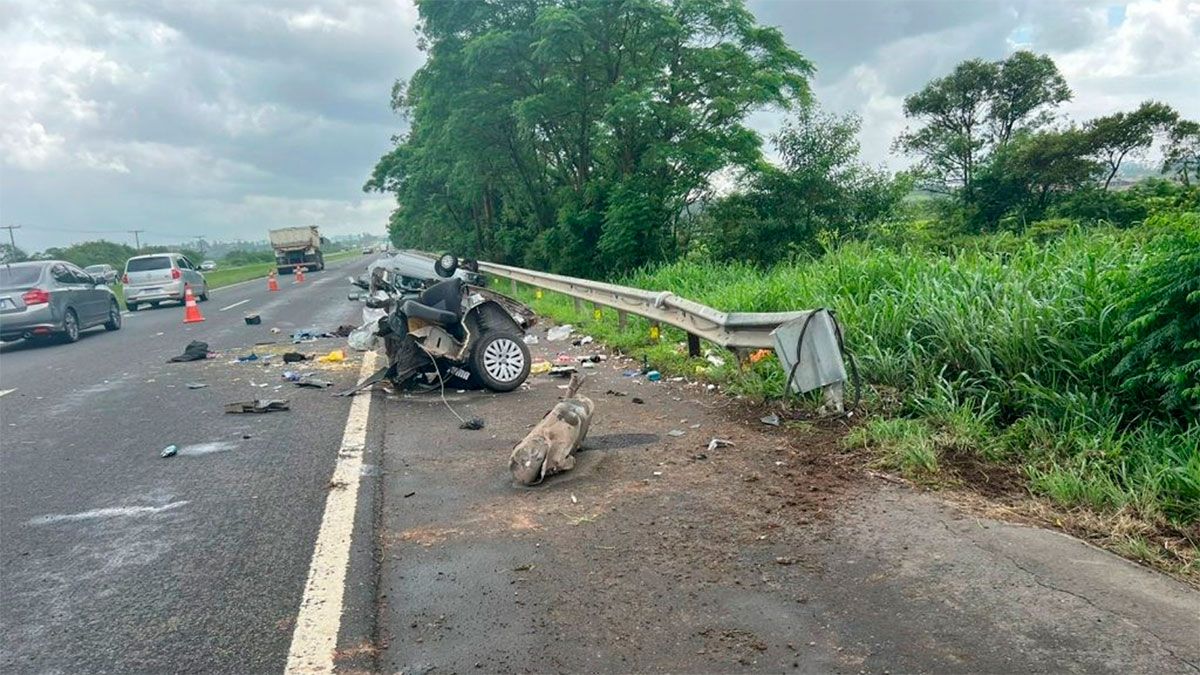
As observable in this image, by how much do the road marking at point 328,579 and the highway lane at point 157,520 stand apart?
63 mm

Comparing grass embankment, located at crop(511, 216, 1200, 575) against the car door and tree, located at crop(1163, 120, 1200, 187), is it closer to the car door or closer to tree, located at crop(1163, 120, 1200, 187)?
the car door

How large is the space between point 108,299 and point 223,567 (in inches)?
668

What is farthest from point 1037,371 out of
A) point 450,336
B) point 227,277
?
point 227,277

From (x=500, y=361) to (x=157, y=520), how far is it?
396 centimetres

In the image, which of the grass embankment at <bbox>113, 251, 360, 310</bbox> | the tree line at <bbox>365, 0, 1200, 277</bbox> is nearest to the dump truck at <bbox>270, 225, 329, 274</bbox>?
the grass embankment at <bbox>113, 251, 360, 310</bbox>

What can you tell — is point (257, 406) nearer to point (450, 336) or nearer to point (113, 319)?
point (450, 336)

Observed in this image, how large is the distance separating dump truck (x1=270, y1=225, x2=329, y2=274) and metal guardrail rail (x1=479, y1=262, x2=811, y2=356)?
45948 millimetres

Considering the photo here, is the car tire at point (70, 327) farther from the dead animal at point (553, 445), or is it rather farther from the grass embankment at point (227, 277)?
the dead animal at point (553, 445)

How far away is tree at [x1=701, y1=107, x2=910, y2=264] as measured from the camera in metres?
22.1

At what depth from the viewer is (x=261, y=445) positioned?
6613mm

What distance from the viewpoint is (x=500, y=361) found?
329 inches

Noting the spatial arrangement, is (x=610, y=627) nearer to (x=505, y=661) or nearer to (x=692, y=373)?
(x=505, y=661)

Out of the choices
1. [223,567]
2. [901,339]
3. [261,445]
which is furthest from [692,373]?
[223,567]

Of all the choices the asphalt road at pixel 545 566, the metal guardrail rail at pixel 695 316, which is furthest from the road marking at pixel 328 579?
the metal guardrail rail at pixel 695 316
